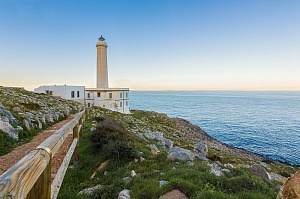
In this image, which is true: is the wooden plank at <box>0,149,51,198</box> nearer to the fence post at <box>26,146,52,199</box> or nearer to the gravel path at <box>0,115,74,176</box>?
the fence post at <box>26,146,52,199</box>

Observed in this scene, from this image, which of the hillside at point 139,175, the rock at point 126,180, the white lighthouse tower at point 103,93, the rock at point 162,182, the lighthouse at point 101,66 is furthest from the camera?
the lighthouse at point 101,66

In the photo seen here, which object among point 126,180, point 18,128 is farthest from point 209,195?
point 18,128

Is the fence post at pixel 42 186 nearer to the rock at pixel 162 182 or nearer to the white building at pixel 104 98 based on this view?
the rock at pixel 162 182

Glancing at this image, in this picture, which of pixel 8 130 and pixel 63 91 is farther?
pixel 63 91

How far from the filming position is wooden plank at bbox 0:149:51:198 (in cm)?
132

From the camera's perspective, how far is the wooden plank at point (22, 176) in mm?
1324

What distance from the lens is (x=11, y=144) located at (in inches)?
337

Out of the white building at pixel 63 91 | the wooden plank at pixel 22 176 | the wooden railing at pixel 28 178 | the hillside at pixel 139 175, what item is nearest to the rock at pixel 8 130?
the hillside at pixel 139 175

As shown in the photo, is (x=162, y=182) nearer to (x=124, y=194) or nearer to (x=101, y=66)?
(x=124, y=194)

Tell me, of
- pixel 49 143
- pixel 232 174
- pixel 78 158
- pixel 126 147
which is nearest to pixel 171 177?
pixel 232 174

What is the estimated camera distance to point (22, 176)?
1562 mm

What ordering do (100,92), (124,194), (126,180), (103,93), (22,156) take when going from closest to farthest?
(124,194)
(126,180)
(22,156)
(103,93)
(100,92)

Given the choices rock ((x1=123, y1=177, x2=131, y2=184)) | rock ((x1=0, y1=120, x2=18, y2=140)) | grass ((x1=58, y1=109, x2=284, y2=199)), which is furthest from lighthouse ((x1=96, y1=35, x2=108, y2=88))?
rock ((x1=123, y1=177, x2=131, y2=184))

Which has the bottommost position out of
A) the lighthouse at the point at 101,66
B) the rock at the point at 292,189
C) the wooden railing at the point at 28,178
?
the rock at the point at 292,189
